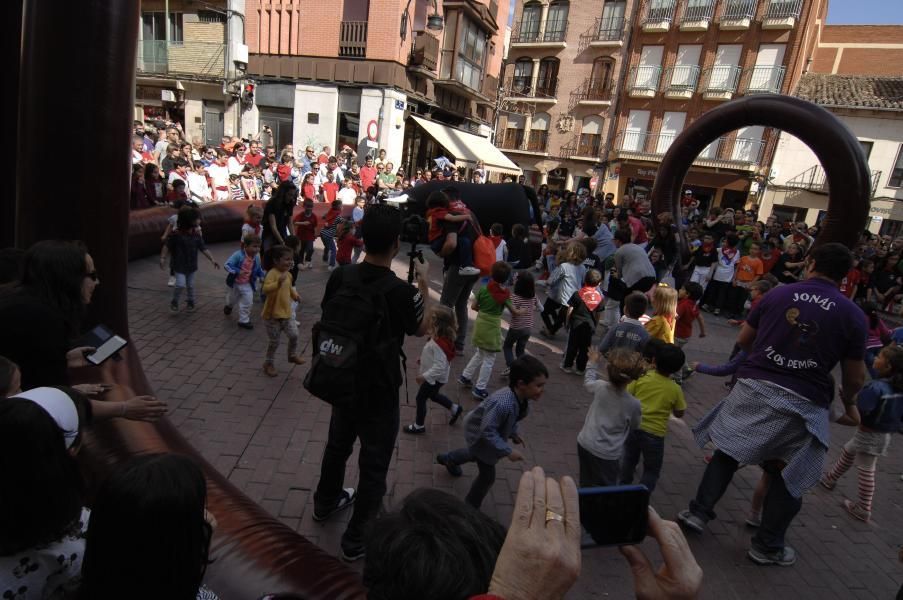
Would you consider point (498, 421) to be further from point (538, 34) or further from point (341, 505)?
point (538, 34)

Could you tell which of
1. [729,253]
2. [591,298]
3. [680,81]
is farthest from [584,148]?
[591,298]

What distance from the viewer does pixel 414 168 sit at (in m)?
24.0

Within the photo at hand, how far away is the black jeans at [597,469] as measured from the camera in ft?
11.3

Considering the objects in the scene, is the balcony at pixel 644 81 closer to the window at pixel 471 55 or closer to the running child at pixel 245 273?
the window at pixel 471 55

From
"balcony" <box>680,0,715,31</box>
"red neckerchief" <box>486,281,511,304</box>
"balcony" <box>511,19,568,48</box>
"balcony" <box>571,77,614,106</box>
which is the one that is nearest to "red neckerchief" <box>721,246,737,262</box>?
"red neckerchief" <box>486,281,511,304</box>

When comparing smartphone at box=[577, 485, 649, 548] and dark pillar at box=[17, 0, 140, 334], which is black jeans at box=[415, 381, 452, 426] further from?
smartphone at box=[577, 485, 649, 548]

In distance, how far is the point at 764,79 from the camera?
26.2 meters

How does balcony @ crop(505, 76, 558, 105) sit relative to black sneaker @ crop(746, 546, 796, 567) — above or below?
above

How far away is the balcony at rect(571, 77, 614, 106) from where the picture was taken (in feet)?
100

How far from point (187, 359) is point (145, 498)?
180 inches

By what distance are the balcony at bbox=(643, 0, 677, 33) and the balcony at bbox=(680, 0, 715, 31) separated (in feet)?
2.29

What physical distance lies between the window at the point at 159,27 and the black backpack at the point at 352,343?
84.1 ft

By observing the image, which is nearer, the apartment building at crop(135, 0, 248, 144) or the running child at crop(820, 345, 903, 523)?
the running child at crop(820, 345, 903, 523)

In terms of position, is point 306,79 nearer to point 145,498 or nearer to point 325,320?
point 325,320
